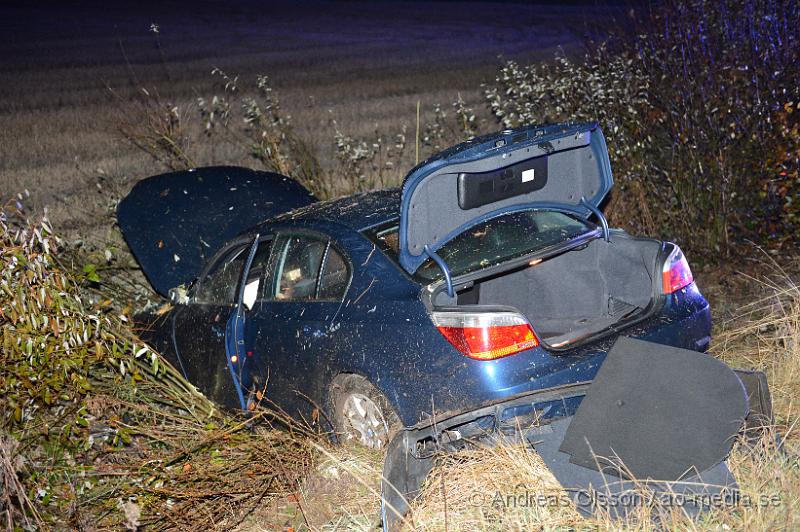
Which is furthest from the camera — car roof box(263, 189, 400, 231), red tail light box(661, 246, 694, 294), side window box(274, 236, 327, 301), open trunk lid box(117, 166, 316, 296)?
open trunk lid box(117, 166, 316, 296)

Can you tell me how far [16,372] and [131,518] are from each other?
50.8 inches

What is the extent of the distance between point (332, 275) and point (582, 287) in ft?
5.09

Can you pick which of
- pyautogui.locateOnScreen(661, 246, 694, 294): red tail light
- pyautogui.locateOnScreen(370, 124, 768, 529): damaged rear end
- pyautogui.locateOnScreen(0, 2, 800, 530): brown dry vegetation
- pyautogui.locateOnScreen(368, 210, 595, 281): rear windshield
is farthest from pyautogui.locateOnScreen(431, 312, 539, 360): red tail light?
pyautogui.locateOnScreen(661, 246, 694, 294): red tail light

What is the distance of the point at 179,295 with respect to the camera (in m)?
6.41

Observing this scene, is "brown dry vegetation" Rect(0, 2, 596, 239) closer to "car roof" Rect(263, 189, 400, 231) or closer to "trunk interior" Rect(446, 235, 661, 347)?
"car roof" Rect(263, 189, 400, 231)

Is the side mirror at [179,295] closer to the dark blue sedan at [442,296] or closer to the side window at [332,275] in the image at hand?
the dark blue sedan at [442,296]

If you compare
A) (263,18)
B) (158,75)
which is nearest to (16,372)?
(158,75)

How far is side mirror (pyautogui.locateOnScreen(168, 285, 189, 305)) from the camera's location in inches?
250

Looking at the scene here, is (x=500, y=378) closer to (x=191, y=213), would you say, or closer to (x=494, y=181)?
(x=494, y=181)

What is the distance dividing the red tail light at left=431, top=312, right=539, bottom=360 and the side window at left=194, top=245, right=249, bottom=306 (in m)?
2.01

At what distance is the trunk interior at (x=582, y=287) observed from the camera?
527 centimetres

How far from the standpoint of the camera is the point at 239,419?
5840 millimetres

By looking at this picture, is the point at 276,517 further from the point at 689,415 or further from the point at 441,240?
the point at 689,415

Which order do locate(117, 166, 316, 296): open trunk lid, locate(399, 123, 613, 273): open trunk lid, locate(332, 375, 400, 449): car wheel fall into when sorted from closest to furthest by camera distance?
locate(399, 123, 613, 273): open trunk lid, locate(332, 375, 400, 449): car wheel, locate(117, 166, 316, 296): open trunk lid
